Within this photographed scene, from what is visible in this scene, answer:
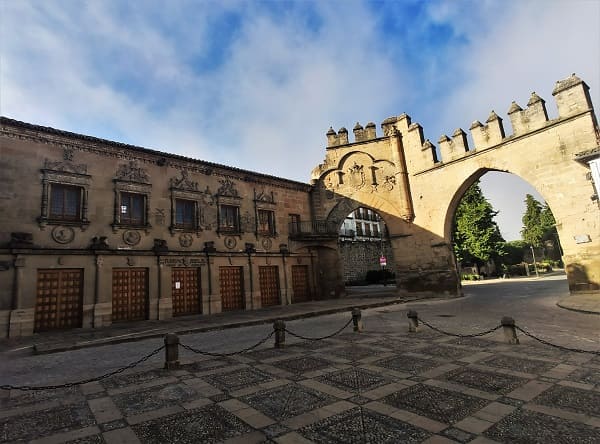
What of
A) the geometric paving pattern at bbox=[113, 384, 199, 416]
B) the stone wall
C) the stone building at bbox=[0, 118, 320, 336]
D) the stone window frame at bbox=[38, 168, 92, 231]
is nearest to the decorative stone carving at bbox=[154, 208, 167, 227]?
the stone building at bbox=[0, 118, 320, 336]

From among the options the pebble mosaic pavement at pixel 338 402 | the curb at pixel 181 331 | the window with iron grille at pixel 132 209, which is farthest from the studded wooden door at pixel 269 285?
the pebble mosaic pavement at pixel 338 402

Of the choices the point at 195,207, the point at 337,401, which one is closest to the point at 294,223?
the point at 195,207

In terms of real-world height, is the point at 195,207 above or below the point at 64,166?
below

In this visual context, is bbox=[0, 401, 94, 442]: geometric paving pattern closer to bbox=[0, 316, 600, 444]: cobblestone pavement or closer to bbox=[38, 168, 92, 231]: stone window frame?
bbox=[0, 316, 600, 444]: cobblestone pavement

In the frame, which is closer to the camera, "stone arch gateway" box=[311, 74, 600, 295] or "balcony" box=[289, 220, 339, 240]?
"stone arch gateway" box=[311, 74, 600, 295]

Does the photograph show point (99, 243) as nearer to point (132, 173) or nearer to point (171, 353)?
point (132, 173)

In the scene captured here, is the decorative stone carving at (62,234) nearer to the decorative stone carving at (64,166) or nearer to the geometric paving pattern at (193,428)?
the decorative stone carving at (64,166)

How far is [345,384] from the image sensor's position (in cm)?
494

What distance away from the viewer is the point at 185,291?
15656 mm

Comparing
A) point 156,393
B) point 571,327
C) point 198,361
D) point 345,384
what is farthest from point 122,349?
point 571,327

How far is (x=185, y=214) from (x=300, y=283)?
27.8ft

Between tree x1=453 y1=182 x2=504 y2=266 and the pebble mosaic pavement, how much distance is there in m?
32.9

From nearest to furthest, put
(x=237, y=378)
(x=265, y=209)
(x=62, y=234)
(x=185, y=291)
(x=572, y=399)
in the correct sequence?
(x=572, y=399) → (x=237, y=378) → (x=62, y=234) → (x=185, y=291) → (x=265, y=209)

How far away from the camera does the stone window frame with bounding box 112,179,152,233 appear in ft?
46.1
